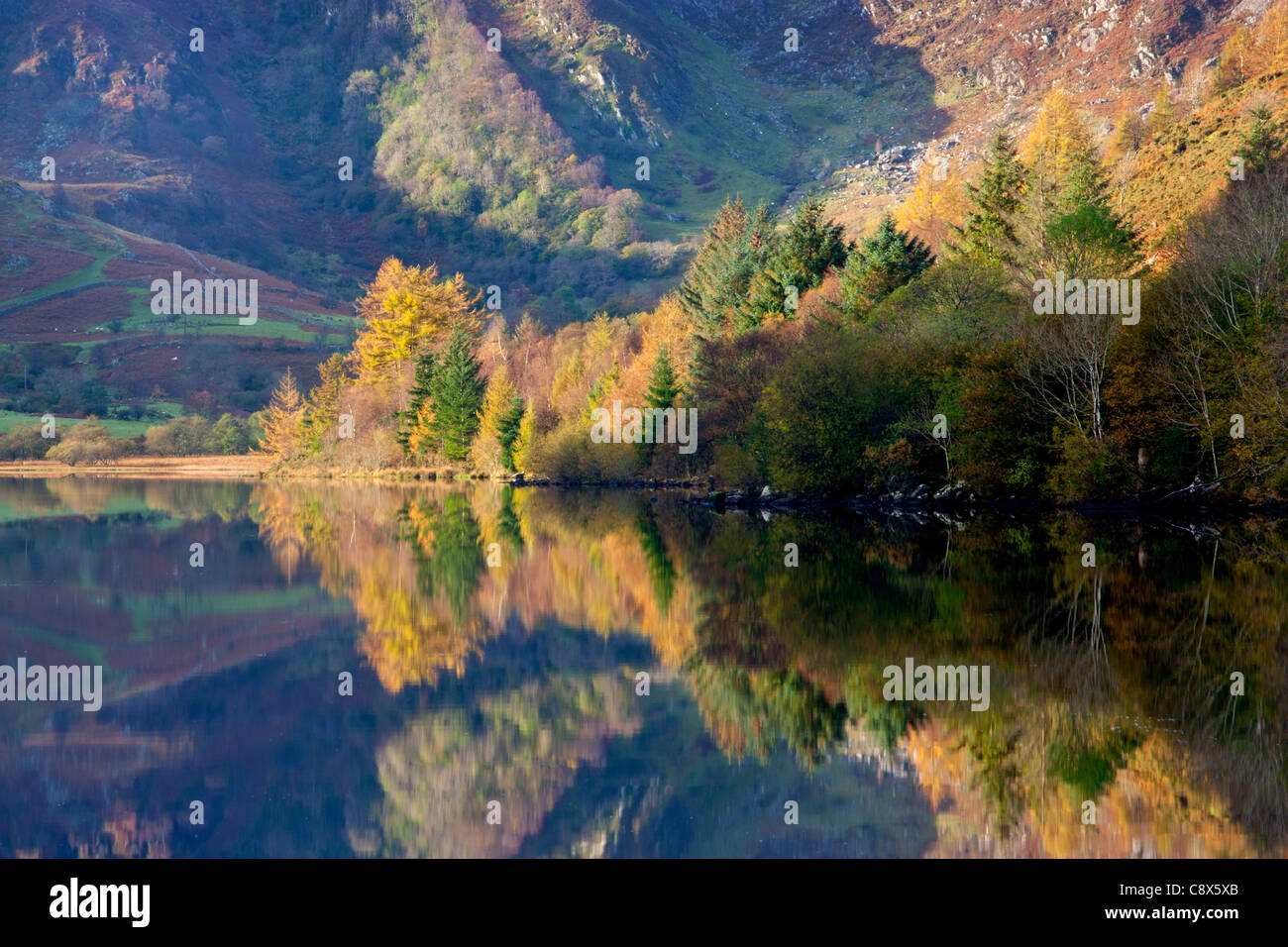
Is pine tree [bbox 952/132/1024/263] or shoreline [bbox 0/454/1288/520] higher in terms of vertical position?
pine tree [bbox 952/132/1024/263]

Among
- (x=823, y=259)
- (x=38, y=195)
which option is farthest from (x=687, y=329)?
(x=38, y=195)

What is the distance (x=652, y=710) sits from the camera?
33.1 feet

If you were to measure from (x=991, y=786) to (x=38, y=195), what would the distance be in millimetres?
204037

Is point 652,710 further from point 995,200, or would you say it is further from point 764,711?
point 995,200

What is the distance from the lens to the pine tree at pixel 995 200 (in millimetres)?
48312

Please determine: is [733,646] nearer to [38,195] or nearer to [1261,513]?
[1261,513]

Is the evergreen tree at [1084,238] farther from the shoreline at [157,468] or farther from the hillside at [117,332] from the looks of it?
the hillside at [117,332]

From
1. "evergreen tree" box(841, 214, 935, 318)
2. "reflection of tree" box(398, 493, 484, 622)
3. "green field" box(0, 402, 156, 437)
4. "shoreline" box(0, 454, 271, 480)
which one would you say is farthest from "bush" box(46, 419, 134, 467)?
"evergreen tree" box(841, 214, 935, 318)

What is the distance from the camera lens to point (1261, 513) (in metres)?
31.8

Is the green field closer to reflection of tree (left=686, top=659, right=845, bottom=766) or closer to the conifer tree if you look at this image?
the conifer tree

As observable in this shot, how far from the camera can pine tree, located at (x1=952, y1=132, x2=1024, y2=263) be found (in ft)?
159

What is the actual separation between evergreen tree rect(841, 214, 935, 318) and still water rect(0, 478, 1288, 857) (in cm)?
2366

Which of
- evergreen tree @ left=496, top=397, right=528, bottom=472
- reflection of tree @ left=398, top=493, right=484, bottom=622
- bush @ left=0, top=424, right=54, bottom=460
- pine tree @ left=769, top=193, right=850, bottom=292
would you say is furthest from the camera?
bush @ left=0, top=424, right=54, bottom=460

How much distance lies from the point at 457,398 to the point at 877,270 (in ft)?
105
